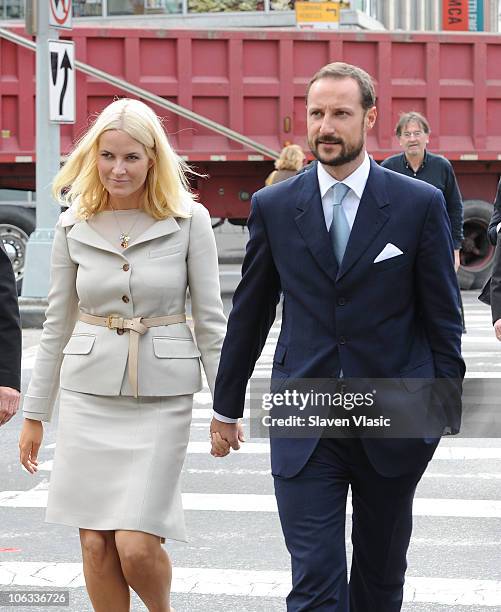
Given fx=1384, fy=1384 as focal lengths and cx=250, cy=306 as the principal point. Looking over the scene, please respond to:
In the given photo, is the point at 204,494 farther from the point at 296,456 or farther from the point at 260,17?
the point at 260,17

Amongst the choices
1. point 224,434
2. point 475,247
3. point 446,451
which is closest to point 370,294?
point 224,434

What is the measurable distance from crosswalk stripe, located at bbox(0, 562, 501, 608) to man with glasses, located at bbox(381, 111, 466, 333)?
5.68 metres

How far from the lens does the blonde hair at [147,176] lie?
14.4 feet

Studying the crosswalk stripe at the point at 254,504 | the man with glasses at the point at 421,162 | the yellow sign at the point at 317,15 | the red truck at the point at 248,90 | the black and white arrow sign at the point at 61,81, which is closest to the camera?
the crosswalk stripe at the point at 254,504

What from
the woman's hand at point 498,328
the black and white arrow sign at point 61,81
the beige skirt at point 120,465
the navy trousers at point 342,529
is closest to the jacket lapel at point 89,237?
the beige skirt at point 120,465

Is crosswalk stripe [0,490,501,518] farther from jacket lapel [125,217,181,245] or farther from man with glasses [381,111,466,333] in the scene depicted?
man with glasses [381,111,466,333]

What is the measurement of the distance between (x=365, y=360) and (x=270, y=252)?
0.42 metres

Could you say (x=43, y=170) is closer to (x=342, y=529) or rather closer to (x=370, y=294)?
(x=370, y=294)

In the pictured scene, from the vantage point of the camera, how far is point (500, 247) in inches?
260

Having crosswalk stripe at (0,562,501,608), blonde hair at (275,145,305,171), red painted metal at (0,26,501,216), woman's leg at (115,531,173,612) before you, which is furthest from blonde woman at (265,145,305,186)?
woman's leg at (115,531,173,612)

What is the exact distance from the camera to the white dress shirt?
396 centimetres

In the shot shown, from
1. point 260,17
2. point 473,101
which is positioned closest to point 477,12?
point 260,17

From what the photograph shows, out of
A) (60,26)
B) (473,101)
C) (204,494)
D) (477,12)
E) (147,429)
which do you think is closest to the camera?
(147,429)

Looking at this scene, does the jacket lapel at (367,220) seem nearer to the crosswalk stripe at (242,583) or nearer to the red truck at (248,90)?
the crosswalk stripe at (242,583)
